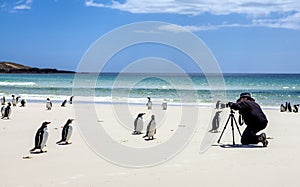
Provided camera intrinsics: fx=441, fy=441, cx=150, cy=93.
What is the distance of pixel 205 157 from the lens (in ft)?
32.5

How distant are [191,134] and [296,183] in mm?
6380

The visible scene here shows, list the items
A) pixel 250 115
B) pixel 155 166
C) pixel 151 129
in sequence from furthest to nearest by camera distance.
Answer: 1. pixel 151 129
2. pixel 250 115
3. pixel 155 166

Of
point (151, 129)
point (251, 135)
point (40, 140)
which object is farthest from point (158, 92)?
point (40, 140)

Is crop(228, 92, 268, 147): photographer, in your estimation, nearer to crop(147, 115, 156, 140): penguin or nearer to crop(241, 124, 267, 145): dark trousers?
crop(241, 124, 267, 145): dark trousers

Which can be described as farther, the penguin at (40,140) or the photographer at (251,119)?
the photographer at (251,119)

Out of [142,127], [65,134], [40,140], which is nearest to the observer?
[40,140]

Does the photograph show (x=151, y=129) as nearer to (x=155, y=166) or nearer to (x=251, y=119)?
(x=251, y=119)

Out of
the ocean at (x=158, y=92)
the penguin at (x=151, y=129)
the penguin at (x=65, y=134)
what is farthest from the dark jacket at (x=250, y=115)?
the ocean at (x=158, y=92)

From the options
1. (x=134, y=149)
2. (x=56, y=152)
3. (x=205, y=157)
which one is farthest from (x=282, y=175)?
(x=56, y=152)

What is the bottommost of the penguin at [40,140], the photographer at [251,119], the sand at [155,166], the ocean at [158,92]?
the sand at [155,166]

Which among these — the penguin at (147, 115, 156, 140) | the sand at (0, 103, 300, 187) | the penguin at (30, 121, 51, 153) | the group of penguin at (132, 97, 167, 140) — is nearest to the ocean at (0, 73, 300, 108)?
the group of penguin at (132, 97, 167, 140)

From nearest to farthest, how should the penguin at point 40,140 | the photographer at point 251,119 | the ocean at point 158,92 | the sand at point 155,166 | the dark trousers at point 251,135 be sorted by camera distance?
the sand at point 155,166 → the penguin at point 40,140 → the photographer at point 251,119 → the dark trousers at point 251,135 → the ocean at point 158,92

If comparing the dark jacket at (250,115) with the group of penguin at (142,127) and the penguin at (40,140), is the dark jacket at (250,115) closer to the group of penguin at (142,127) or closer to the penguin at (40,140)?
the group of penguin at (142,127)

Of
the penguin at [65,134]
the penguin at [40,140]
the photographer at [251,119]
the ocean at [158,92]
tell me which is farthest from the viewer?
the ocean at [158,92]
